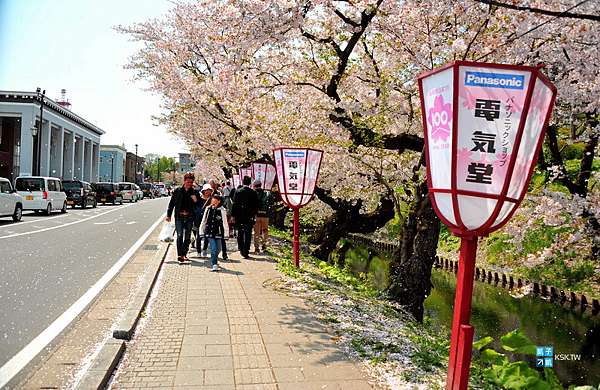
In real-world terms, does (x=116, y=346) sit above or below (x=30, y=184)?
below

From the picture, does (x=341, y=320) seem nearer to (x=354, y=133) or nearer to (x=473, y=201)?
(x=473, y=201)

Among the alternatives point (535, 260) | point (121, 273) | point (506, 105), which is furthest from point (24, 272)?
point (535, 260)

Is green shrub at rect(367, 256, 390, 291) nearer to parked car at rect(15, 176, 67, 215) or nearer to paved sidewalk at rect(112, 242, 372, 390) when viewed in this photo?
paved sidewalk at rect(112, 242, 372, 390)

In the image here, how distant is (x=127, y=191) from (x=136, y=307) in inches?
1721

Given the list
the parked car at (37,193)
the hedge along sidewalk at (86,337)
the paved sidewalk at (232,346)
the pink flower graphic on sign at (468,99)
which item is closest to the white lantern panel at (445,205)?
the pink flower graphic on sign at (468,99)

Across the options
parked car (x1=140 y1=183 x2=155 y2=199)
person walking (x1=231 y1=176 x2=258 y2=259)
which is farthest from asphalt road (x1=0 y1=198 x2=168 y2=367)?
parked car (x1=140 y1=183 x2=155 y2=199)

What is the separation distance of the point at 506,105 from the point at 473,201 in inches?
29.8

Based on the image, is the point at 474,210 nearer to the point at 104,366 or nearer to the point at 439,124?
the point at 439,124

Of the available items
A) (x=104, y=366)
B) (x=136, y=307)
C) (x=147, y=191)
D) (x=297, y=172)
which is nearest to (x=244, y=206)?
(x=297, y=172)

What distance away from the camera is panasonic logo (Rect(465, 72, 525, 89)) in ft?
11.3

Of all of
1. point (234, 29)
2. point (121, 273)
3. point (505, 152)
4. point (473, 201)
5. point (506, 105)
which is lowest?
point (121, 273)

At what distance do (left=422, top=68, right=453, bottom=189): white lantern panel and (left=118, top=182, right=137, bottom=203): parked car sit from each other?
4438 centimetres

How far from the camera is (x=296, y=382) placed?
4.23 meters

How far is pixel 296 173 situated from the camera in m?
10.2
